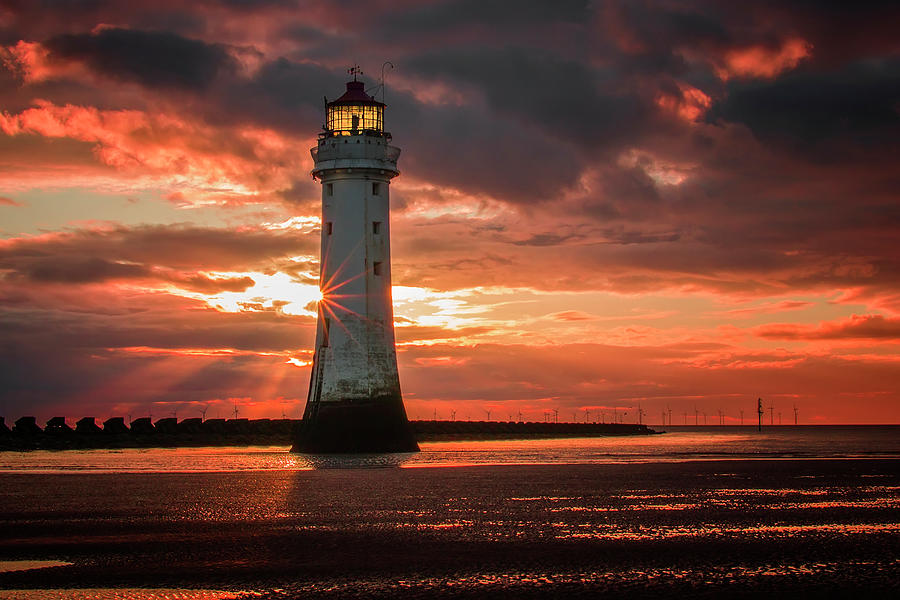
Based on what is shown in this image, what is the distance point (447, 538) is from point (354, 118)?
37.7 meters

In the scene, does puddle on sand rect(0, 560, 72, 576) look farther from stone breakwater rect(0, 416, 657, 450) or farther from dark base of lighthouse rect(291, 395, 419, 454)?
stone breakwater rect(0, 416, 657, 450)

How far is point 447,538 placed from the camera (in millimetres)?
18047

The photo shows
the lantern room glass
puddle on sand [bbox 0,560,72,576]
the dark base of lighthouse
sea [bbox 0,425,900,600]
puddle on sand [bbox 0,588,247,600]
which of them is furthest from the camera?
the lantern room glass

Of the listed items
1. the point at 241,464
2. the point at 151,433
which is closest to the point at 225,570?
the point at 241,464

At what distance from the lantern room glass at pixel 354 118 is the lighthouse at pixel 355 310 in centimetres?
48

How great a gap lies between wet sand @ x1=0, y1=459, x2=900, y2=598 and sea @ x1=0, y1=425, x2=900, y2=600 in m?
0.05

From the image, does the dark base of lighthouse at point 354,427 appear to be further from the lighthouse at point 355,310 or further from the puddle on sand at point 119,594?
the puddle on sand at point 119,594

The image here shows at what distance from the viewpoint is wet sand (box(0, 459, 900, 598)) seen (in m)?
13.6

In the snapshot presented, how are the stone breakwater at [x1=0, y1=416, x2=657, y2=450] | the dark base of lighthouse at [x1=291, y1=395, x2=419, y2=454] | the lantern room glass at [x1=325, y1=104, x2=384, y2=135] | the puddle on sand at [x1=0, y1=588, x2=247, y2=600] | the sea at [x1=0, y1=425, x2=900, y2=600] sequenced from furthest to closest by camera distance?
1. the stone breakwater at [x1=0, y1=416, x2=657, y2=450]
2. the lantern room glass at [x1=325, y1=104, x2=384, y2=135]
3. the dark base of lighthouse at [x1=291, y1=395, x2=419, y2=454]
4. the sea at [x1=0, y1=425, x2=900, y2=600]
5. the puddle on sand at [x1=0, y1=588, x2=247, y2=600]

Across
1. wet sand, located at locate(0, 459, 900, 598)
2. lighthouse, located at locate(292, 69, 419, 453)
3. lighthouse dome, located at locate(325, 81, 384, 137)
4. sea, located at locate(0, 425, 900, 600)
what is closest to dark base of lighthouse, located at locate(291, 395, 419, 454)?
lighthouse, located at locate(292, 69, 419, 453)

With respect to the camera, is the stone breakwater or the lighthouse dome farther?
the stone breakwater

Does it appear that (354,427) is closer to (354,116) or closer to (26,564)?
(354,116)

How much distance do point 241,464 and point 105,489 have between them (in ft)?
48.6

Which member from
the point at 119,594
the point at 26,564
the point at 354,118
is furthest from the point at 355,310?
the point at 119,594
